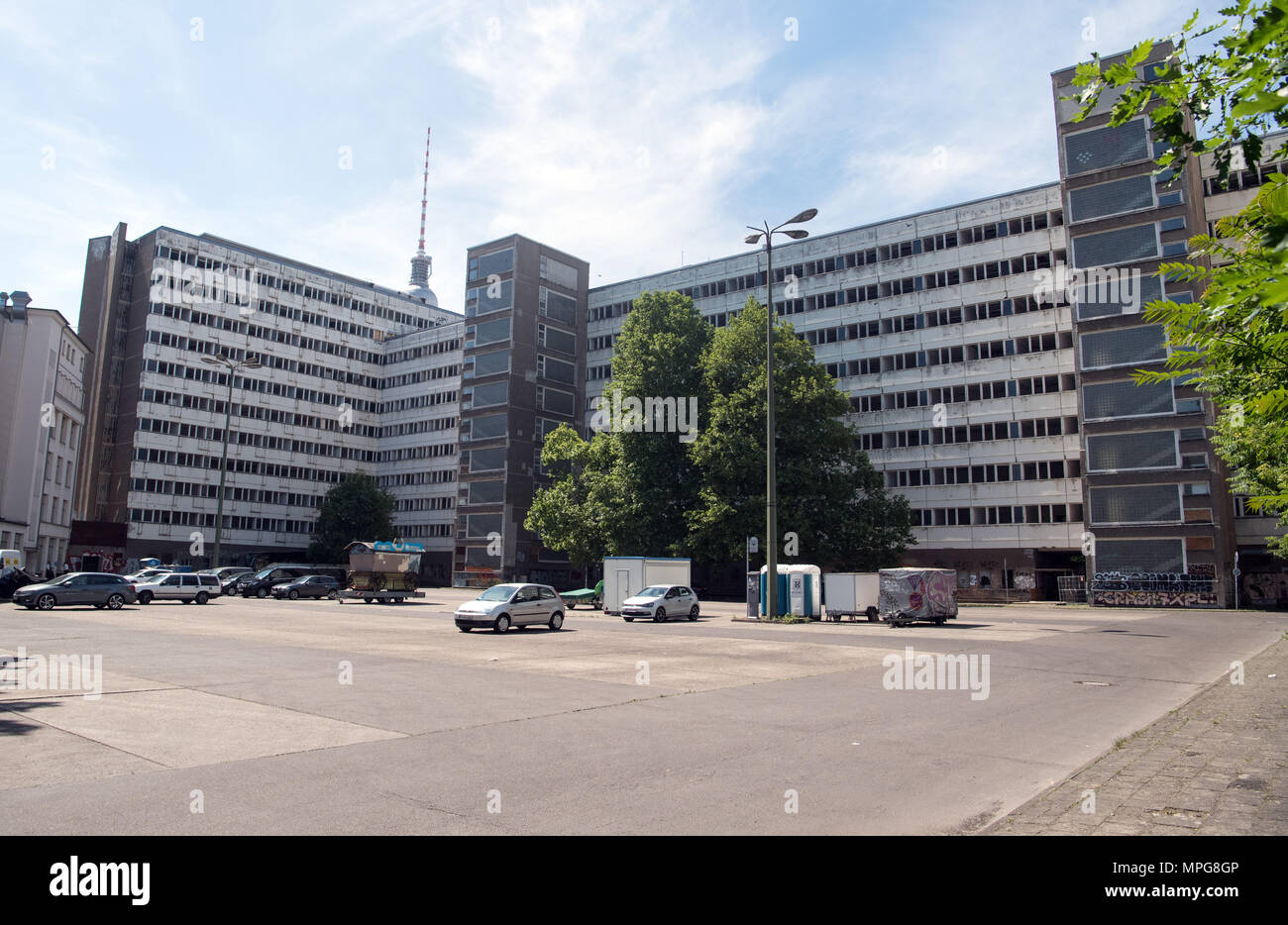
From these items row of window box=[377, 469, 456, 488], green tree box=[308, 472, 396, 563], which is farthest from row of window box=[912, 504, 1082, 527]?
green tree box=[308, 472, 396, 563]

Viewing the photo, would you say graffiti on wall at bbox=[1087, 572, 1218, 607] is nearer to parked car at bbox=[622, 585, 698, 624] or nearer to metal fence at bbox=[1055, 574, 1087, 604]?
metal fence at bbox=[1055, 574, 1087, 604]

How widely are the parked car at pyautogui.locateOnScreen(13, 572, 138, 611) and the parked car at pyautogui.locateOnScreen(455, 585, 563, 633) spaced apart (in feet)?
53.3

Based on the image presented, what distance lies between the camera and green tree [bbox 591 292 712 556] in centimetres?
5609

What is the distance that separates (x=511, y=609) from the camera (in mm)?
26516

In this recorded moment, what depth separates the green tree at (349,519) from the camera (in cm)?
8169

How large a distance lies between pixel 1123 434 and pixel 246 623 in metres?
51.5

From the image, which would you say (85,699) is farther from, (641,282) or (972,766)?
(641,282)

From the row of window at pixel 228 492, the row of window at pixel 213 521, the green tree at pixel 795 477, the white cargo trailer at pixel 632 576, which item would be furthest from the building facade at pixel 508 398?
the white cargo trailer at pixel 632 576

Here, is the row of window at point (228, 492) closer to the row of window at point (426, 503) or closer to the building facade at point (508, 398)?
the row of window at point (426, 503)

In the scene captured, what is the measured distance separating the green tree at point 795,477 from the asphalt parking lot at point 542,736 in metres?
31.8

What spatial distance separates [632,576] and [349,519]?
2025 inches

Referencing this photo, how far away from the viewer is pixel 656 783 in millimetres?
7234

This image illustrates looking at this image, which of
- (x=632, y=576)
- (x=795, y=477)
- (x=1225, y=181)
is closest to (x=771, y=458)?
(x=632, y=576)
